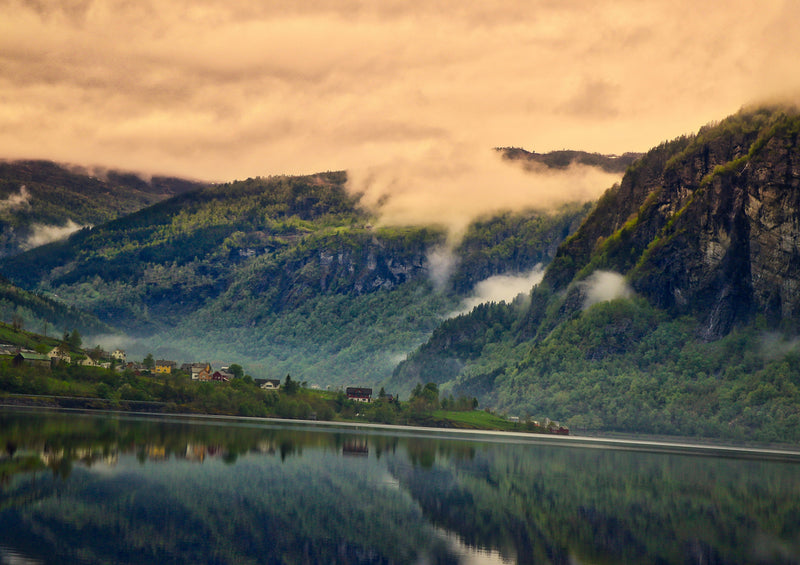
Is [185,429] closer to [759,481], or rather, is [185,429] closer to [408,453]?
[408,453]

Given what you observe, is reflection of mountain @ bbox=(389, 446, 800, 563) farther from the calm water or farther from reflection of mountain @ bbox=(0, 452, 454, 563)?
reflection of mountain @ bbox=(0, 452, 454, 563)

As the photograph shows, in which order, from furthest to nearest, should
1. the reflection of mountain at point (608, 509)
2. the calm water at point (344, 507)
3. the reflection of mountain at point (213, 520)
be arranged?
the reflection of mountain at point (608, 509), the calm water at point (344, 507), the reflection of mountain at point (213, 520)

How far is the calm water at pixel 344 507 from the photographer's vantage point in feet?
232

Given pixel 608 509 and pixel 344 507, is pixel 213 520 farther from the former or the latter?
pixel 608 509

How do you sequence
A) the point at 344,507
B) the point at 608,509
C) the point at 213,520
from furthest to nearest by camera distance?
the point at 608,509
the point at 344,507
the point at 213,520

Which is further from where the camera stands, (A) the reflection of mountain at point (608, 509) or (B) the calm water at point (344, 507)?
(A) the reflection of mountain at point (608, 509)

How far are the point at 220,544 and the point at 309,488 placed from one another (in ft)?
103

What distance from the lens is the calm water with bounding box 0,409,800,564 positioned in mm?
70562

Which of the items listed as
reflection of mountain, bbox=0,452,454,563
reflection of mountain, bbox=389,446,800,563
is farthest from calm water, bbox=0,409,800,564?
reflection of mountain, bbox=389,446,800,563

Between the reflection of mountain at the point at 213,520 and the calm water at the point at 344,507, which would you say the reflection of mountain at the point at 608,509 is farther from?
the reflection of mountain at the point at 213,520

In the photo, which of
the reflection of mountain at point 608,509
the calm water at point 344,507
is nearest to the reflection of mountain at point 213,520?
the calm water at point 344,507

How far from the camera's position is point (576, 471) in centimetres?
14462

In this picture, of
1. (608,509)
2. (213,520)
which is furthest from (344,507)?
(608,509)

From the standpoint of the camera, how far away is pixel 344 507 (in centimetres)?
9144
